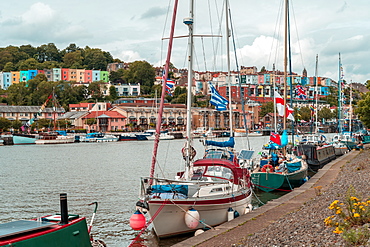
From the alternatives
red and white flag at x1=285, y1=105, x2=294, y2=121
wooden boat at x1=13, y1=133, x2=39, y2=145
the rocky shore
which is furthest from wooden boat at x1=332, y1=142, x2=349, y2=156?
wooden boat at x1=13, y1=133, x2=39, y2=145

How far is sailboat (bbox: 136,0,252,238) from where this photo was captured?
55.9ft

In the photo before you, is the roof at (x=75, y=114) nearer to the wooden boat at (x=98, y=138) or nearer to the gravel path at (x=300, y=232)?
the wooden boat at (x=98, y=138)

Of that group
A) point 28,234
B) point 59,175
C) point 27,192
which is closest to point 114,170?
point 59,175

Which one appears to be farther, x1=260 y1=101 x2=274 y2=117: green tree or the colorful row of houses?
x1=260 y1=101 x2=274 y2=117: green tree

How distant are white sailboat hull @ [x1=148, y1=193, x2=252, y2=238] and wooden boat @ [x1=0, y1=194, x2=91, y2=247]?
4.51 m

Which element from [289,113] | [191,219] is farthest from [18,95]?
[191,219]

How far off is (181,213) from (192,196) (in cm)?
93

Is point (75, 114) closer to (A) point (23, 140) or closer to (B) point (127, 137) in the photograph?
(B) point (127, 137)

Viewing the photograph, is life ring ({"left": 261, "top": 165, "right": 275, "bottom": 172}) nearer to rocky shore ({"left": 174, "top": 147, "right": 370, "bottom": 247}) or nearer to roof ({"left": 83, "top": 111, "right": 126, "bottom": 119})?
rocky shore ({"left": 174, "top": 147, "right": 370, "bottom": 247})

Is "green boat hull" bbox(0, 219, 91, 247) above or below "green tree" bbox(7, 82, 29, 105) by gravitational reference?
below

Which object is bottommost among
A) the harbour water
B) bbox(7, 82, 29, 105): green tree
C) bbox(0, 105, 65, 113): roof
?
the harbour water

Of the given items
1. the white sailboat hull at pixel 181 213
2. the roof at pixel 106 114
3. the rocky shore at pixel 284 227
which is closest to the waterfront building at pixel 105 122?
the roof at pixel 106 114

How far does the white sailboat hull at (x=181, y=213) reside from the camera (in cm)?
1695

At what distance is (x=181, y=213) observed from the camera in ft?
57.1
